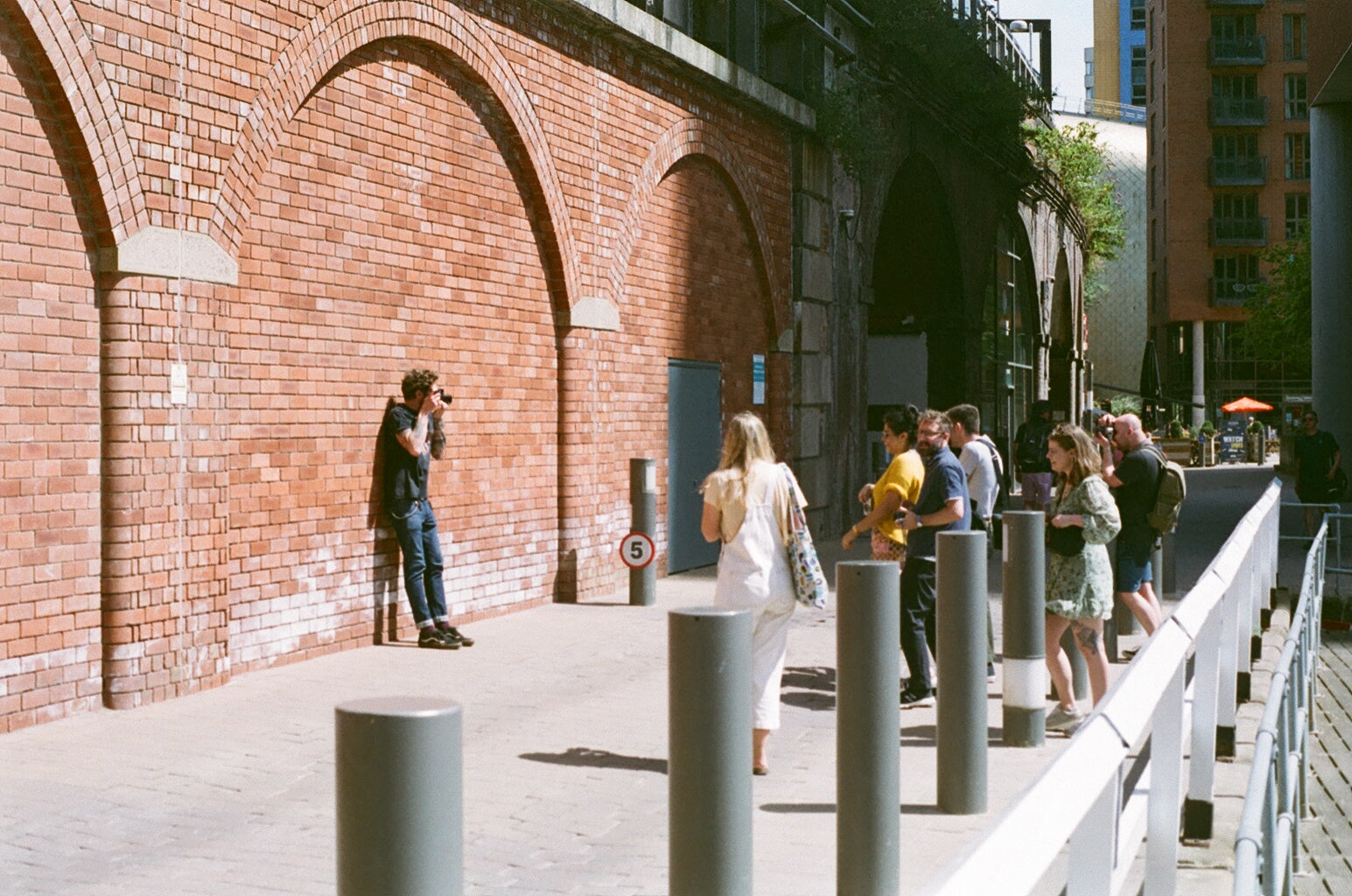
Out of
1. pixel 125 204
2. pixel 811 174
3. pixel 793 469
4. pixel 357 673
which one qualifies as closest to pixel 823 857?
Result: pixel 357 673

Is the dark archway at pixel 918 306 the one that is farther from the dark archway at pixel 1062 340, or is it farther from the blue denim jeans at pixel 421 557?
the dark archway at pixel 1062 340

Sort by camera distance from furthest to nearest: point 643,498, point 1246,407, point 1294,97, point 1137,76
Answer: point 1137,76 < point 1294,97 < point 1246,407 < point 643,498

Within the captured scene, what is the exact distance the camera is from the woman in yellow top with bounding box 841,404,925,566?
8.43 metres

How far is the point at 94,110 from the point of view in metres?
7.93

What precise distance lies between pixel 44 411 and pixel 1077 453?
216 inches

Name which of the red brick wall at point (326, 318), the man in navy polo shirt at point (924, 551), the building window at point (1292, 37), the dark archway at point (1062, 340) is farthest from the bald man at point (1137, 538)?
the building window at point (1292, 37)

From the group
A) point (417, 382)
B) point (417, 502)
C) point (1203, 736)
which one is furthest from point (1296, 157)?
point (1203, 736)

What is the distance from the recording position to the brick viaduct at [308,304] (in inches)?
308

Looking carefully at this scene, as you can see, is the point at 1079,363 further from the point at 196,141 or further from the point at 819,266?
the point at 196,141

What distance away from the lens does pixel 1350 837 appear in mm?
5613

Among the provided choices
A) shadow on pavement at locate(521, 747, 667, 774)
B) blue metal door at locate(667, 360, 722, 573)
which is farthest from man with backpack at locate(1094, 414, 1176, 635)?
blue metal door at locate(667, 360, 722, 573)

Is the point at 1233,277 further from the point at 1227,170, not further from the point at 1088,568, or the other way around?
the point at 1088,568

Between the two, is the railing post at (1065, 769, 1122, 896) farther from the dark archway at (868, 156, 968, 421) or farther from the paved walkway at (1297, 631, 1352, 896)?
the dark archway at (868, 156, 968, 421)

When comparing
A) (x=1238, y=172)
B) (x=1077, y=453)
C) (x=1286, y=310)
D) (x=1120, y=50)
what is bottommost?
(x=1077, y=453)
